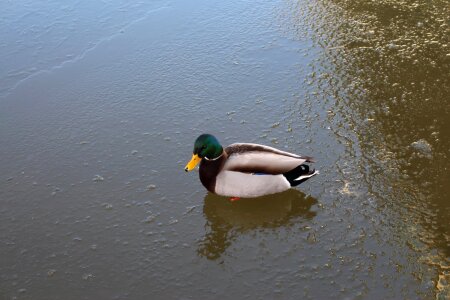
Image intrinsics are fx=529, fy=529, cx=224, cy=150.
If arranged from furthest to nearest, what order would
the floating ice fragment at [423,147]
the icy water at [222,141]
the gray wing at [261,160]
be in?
the floating ice fragment at [423,147], the gray wing at [261,160], the icy water at [222,141]

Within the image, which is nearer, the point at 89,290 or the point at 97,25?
the point at 89,290

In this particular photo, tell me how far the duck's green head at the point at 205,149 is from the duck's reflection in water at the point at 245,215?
0.41 m

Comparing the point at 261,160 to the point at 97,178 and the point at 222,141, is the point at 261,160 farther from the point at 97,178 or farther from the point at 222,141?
the point at 97,178

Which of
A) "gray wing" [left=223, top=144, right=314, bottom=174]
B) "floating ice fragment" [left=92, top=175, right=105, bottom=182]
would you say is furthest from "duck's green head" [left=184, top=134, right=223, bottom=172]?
"floating ice fragment" [left=92, top=175, right=105, bottom=182]

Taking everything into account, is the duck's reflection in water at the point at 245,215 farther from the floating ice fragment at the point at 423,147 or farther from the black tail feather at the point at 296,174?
the floating ice fragment at the point at 423,147

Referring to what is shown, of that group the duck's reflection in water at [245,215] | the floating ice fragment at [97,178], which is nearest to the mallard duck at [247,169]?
the duck's reflection in water at [245,215]

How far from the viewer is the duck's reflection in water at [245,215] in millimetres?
4828

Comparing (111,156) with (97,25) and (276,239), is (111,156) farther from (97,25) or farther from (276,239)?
(97,25)

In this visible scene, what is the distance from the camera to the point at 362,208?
4.93 m

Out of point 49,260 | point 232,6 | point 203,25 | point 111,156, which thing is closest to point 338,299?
point 49,260

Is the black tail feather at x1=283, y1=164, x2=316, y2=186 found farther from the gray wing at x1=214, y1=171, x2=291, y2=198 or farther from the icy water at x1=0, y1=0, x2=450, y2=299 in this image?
the icy water at x1=0, y1=0, x2=450, y2=299

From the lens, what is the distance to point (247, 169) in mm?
5191

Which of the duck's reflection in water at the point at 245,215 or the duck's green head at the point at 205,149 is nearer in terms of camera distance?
the duck's reflection in water at the point at 245,215

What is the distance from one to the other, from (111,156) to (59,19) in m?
4.16
